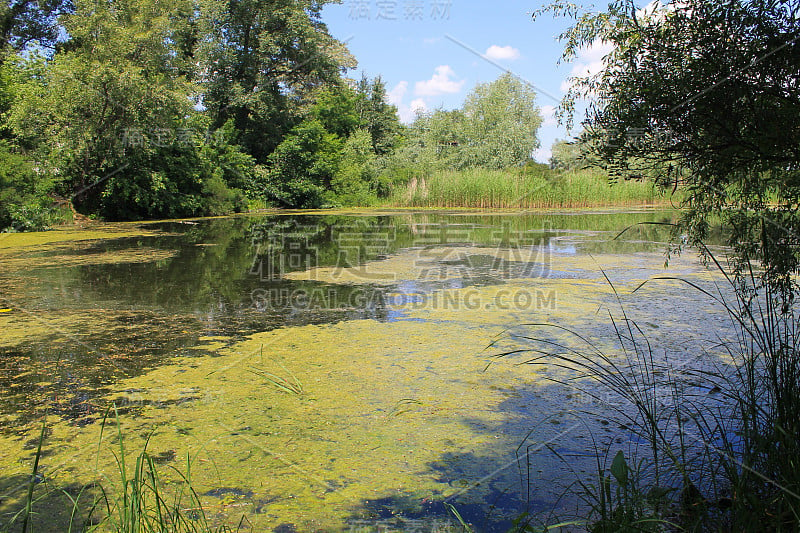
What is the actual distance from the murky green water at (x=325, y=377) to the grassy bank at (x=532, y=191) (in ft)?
36.3

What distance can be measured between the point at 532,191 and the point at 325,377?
15251 mm

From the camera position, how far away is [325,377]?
112 inches

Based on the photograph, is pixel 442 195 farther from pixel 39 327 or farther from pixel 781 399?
pixel 781 399

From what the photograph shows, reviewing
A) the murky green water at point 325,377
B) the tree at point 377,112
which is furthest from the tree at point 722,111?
the tree at point 377,112

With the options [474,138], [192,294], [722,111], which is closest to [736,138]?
[722,111]

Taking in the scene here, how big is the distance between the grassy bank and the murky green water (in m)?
11.1

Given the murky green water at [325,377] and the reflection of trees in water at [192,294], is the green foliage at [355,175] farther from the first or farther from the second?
the murky green water at [325,377]

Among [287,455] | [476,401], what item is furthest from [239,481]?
[476,401]

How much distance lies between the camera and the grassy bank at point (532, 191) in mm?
17250

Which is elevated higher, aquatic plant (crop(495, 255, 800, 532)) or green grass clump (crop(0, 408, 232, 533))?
aquatic plant (crop(495, 255, 800, 532))

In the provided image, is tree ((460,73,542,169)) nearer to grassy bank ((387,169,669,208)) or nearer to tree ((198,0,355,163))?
grassy bank ((387,169,669,208))

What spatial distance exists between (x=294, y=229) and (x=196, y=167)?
195 inches

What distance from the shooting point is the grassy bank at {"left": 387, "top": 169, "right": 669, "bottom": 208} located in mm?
17250

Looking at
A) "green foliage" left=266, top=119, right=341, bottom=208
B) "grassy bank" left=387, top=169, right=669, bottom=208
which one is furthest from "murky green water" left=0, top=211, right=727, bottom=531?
"green foliage" left=266, top=119, right=341, bottom=208
